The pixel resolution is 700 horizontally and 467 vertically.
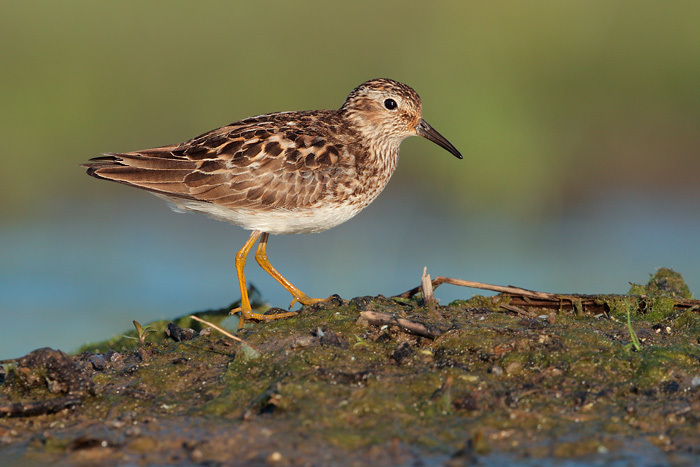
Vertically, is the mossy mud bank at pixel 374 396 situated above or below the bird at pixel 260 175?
below

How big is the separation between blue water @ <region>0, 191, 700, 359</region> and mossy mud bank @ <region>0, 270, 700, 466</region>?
4.40m

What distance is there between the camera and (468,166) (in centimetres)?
1652

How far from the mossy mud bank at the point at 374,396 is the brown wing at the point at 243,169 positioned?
1.95 meters

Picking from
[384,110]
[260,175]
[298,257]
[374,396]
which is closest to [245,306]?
[260,175]

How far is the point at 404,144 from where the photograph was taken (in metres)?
17.6

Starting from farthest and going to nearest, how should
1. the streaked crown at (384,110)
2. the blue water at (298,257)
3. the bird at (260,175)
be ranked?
the blue water at (298,257) → the streaked crown at (384,110) → the bird at (260,175)

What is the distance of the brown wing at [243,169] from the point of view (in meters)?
8.53

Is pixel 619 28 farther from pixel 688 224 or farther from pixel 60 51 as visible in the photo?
pixel 60 51

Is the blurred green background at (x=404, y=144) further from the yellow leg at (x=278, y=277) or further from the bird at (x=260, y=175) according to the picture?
the bird at (x=260, y=175)

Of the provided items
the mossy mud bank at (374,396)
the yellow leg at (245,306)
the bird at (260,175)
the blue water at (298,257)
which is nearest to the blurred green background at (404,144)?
the blue water at (298,257)

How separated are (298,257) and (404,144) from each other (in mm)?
5057

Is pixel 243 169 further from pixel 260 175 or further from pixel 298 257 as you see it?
pixel 298 257

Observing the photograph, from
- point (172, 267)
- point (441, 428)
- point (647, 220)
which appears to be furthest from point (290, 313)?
point (647, 220)

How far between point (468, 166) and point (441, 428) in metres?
11.9
